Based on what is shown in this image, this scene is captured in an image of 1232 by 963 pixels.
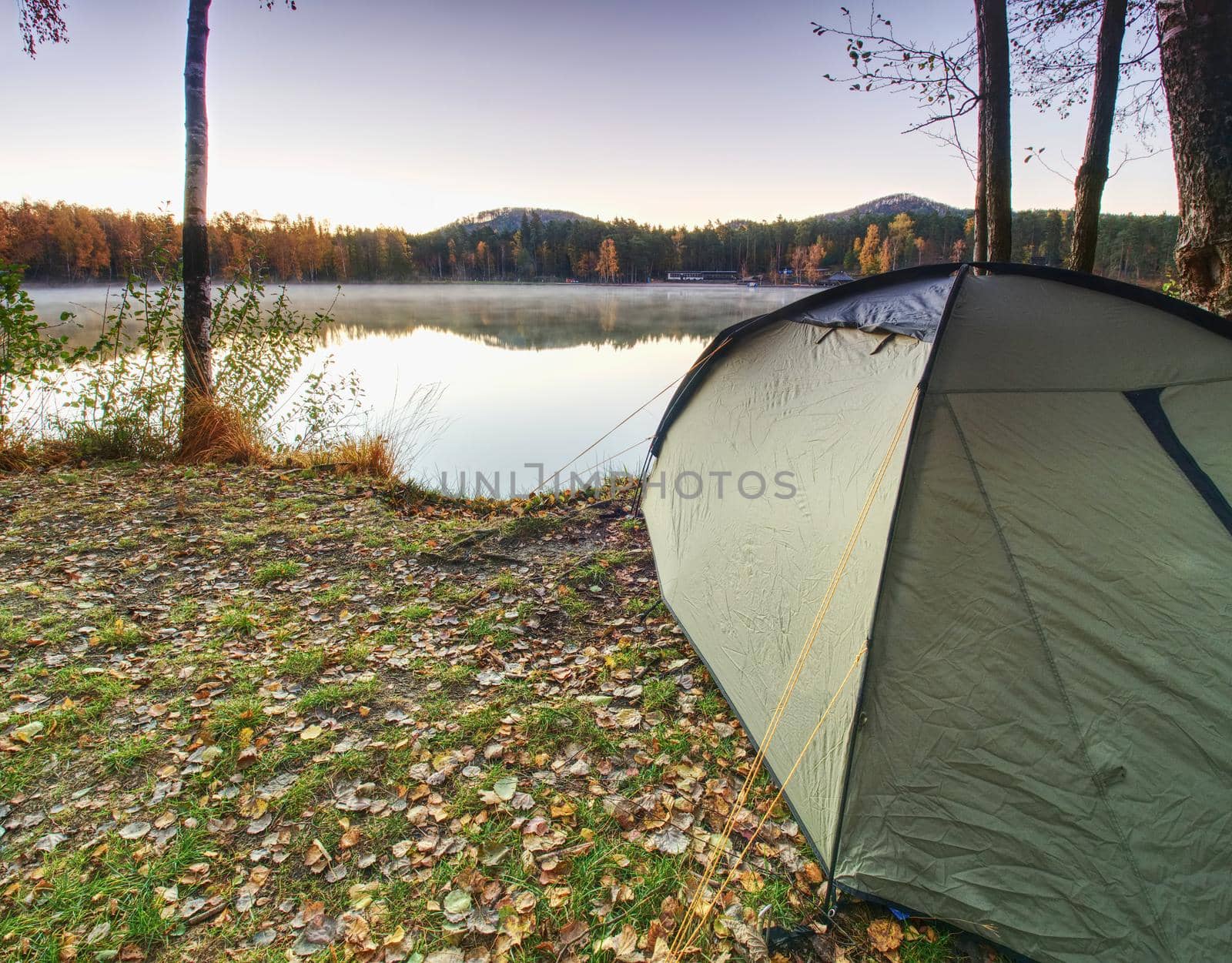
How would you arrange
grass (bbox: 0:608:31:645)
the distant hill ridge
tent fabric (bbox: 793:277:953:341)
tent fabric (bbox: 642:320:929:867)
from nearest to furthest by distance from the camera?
tent fabric (bbox: 642:320:929:867)
tent fabric (bbox: 793:277:953:341)
grass (bbox: 0:608:31:645)
the distant hill ridge

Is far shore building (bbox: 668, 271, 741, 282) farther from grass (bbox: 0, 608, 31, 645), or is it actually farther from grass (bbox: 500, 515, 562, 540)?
grass (bbox: 0, 608, 31, 645)

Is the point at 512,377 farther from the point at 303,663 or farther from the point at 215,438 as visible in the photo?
the point at 303,663

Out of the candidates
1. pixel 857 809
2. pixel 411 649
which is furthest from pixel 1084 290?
pixel 411 649

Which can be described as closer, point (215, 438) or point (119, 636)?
point (119, 636)

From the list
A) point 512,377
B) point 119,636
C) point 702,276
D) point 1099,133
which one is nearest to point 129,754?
point 119,636

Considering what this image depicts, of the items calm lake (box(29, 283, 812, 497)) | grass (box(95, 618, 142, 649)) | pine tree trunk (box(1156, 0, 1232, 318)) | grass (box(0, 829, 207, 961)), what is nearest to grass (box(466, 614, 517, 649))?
grass (box(0, 829, 207, 961))

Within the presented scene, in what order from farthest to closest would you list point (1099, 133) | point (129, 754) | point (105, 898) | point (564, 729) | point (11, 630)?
point (1099, 133), point (11, 630), point (564, 729), point (129, 754), point (105, 898)

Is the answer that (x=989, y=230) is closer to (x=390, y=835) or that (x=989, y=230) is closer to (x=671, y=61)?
(x=390, y=835)

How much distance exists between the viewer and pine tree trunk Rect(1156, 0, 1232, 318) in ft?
11.4

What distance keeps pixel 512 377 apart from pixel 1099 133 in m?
12.3

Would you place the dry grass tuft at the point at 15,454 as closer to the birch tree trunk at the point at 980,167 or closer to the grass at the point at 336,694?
the grass at the point at 336,694

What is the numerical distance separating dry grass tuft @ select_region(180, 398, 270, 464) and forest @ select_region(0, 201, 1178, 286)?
120 ft

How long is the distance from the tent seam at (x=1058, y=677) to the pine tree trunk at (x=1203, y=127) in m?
3.04

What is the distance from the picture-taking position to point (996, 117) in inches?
226
